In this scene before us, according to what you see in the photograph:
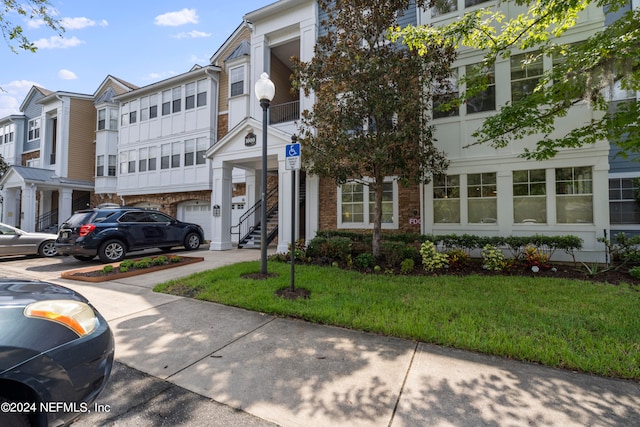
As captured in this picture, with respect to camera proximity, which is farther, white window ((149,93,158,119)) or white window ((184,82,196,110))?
white window ((149,93,158,119))

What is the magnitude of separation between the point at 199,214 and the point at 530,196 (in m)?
14.1

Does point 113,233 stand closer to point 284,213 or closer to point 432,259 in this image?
point 284,213

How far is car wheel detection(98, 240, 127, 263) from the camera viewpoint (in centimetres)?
831

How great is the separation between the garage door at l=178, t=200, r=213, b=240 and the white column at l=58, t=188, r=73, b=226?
8.33 m

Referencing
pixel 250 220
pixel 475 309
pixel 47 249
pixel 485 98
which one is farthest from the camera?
pixel 250 220

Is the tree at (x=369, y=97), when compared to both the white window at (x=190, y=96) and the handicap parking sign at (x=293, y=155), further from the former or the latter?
the white window at (x=190, y=96)

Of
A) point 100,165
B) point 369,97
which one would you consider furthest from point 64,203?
point 369,97

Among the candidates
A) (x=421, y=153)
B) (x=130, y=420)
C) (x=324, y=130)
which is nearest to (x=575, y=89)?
(x=421, y=153)

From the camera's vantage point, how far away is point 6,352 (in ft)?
4.91

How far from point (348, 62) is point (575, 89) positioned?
446cm

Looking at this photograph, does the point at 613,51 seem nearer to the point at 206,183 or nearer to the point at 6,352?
the point at 6,352

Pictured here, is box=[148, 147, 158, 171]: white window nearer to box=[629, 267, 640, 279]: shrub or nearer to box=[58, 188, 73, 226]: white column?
box=[58, 188, 73, 226]: white column

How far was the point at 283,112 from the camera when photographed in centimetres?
1318

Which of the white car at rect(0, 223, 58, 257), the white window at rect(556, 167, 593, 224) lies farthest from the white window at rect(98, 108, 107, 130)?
the white window at rect(556, 167, 593, 224)
